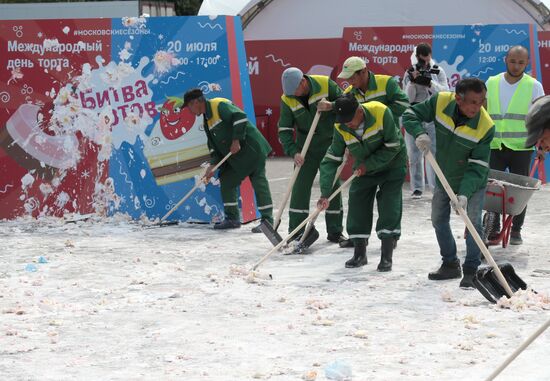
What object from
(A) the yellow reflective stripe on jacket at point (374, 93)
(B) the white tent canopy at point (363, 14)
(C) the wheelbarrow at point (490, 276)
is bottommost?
(C) the wheelbarrow at point (490, 276)

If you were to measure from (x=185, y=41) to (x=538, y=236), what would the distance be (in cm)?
427

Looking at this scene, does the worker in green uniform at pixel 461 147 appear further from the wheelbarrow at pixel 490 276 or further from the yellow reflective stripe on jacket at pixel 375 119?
the yellow reflective stripe on jacket at pixel 375 119

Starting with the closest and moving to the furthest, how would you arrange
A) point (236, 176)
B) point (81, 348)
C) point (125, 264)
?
1. point (81, 348)
2. point (125, 264)
3. point (236, 176)

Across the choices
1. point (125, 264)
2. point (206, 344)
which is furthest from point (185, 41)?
point (206, 344)

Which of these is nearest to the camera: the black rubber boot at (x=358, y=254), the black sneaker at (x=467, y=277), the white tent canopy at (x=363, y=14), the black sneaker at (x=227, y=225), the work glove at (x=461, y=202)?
the work glove at (x=461, y=202)

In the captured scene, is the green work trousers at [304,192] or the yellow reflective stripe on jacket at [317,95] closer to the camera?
the yellow reflective stripe on jacket at [317,95]

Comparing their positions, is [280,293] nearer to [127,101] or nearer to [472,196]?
[472,196]

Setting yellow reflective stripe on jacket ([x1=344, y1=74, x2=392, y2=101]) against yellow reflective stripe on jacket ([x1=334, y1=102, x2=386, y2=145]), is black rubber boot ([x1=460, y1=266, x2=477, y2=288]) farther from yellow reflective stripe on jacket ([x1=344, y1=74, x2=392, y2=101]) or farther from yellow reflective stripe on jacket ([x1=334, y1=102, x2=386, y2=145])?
yellow reflective stripe on jacket ([x1=344, y1=74, x2=392, y2=101])

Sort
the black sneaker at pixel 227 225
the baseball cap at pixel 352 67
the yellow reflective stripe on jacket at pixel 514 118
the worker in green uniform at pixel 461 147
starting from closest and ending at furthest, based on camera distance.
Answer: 1. the worker in green uniform at pixel 461 147
2. the baseball cap at pixel 352 67
3. the yellow reflective stripe on jacket at pixel 514 118
4. the black sneaker at pixel 227 225

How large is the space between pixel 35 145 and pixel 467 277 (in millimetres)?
5755

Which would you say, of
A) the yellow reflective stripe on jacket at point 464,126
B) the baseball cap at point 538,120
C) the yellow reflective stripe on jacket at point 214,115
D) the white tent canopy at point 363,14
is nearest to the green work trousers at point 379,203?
the yellow reflective stripe on jacket at point 464,126

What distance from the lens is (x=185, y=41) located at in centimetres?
1120

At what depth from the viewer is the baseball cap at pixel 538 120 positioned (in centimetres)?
397

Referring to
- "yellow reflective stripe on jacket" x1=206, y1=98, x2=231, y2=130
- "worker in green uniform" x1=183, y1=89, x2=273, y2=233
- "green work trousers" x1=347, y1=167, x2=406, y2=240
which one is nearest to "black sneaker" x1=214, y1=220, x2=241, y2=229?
"worker in green uniform" x1=183, y1=89, x2=273, y2=233
